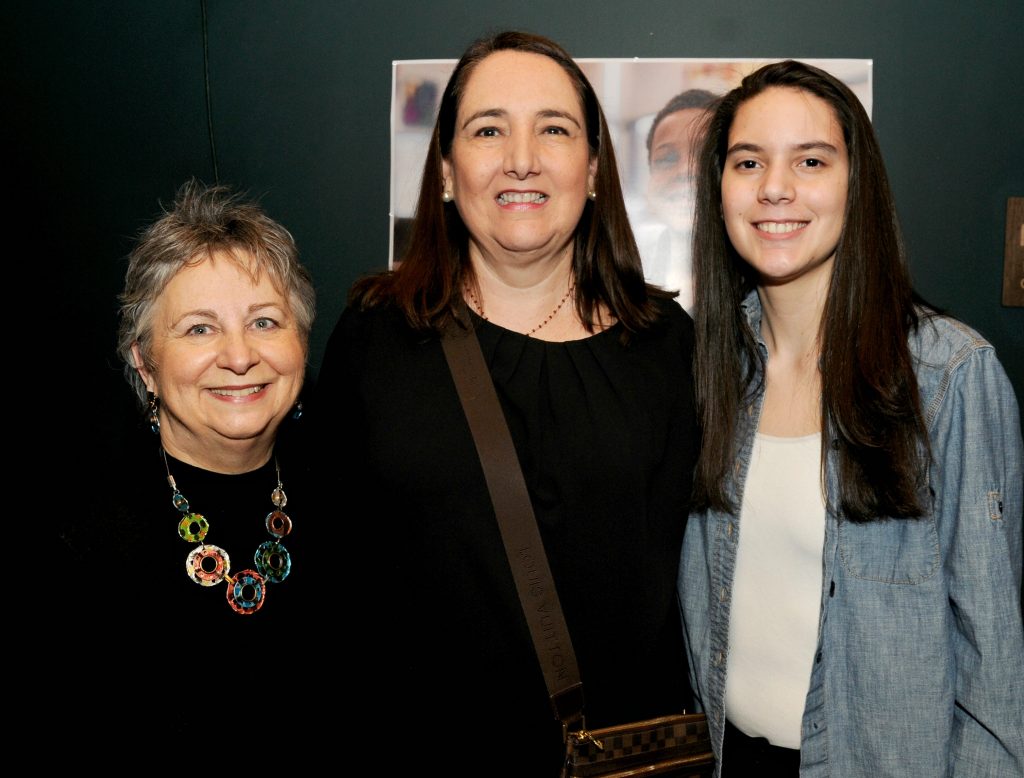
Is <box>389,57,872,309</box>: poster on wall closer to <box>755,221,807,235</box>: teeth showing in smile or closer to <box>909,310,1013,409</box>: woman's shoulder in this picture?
<box>755,221,807,235</box>: teeth showing in smile

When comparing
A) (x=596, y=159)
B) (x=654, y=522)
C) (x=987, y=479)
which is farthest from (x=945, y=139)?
(x=654, y=522)

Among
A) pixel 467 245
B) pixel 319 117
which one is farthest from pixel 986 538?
pixel 319 117

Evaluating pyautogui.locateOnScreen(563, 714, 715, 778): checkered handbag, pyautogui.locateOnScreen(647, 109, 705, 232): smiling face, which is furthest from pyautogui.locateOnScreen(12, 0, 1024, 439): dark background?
pyautogui.locateOnScreen(563, 714, 715, 778): checkered handbag

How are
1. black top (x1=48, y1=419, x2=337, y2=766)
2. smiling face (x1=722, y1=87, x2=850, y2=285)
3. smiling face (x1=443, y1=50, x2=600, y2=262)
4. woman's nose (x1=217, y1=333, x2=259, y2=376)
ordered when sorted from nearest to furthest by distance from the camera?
black top (x1=48, y1=419, x2=337, y2=766), woman's nose (x1=217, y1=333, x2=259, y2=376), smiling face (x1=722, y1=87, x2=850, y2=285), smiling face (x1=443, y1=50, x2=600, y2=262)

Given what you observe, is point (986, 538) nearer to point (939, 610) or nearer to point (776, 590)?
point (939, 610)

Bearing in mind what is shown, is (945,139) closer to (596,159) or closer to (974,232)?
(974,232)

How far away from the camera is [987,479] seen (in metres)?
1.50

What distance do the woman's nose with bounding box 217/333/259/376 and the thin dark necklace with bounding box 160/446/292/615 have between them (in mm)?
249

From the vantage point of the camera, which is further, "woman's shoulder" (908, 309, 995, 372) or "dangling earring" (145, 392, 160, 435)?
"dangling earring" (145, 392, 160, 435)

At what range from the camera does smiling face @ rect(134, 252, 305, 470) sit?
5.15 ft

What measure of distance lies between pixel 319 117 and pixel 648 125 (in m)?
1.10

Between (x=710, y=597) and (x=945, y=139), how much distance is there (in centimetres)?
175

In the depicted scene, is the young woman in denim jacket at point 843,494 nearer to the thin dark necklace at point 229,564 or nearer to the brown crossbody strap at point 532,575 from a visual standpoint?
the brown crossbody strap at point 532,575

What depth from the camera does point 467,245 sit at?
6.59 feet
